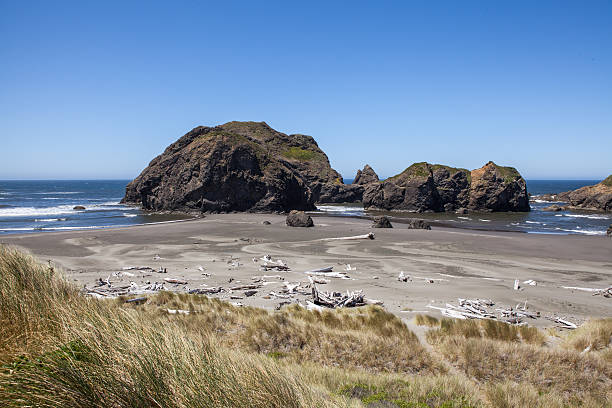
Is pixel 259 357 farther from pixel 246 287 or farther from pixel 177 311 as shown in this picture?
pixel 246 287

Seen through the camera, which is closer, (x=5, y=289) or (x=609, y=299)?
(x=5, y=289)

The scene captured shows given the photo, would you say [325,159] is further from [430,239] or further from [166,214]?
[430,239]

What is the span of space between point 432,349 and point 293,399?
5.54 meters

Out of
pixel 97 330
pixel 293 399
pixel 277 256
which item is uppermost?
pixel 97 330

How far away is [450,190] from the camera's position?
216 feet

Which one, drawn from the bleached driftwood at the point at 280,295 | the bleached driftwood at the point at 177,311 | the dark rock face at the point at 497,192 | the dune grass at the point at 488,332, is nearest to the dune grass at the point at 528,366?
the dune grass at the point at 488,332

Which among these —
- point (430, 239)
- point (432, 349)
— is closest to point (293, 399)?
point (432, 349)

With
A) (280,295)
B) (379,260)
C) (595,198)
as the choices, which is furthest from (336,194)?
(280,295)

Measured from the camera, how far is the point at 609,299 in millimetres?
13836

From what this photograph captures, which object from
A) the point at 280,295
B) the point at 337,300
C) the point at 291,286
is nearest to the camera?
the point at 337,300

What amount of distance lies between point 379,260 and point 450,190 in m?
49.1

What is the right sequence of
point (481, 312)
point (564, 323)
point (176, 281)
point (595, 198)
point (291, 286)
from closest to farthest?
point (564, 323) < point (481, 312) < point (291, 286) < point (176, 281) < point (595, 198)

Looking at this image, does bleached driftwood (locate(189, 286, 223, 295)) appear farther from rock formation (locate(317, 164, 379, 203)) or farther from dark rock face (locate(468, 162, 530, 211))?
rock formation (locate(317, 164, 379, 203))

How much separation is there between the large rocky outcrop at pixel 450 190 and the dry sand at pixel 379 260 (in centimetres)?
2814
